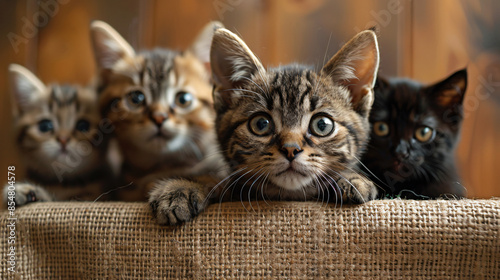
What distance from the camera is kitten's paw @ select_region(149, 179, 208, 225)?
0.96 metres

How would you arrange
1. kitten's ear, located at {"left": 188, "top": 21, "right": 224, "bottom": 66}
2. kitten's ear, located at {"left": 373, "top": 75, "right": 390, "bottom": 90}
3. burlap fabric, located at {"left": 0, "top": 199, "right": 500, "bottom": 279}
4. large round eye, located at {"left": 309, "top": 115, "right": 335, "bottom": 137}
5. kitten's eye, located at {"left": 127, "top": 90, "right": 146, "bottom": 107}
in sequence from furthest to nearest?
kitten's ear, located at {"left": 188, "top": 21, "right": 224, "bottom": 66}
kitten's eye, located at {"left": 127, "top": 90, "right": 146, "bottom": 107}
kitten's ear, located at {"left": 373, "top": 75, "right": 390, "bottom": 90}
large round eye, located at {"left": 309, "top": 115, "right": 335, "bottom": 137}
burlap fabric, located at {"left": 0, "top": 199, "right": 500, "bottom": 279}

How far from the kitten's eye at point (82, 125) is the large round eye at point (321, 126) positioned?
95 centimetres

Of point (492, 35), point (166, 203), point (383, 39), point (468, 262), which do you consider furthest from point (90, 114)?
point (492, 35)

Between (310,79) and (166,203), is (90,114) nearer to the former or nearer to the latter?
(166,203)

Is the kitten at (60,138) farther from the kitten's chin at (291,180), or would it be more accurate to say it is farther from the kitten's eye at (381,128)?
the kitten's eye at (381,128)

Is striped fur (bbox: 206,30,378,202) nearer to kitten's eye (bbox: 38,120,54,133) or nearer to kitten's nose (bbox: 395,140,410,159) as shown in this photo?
kitten's nose (bbox: 395,140,410,159)

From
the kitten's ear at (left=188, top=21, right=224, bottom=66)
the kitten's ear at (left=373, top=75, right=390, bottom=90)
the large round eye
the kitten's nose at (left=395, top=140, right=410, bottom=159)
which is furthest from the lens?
the kitten's ear at (left=188, top=21, right=224, bottom=66)

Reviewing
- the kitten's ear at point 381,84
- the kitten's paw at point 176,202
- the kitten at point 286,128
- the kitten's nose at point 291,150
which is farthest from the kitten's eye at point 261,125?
the kitten's ear at point 381,84

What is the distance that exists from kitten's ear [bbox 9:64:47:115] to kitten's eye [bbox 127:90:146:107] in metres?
0.41

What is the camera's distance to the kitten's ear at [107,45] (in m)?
1.50

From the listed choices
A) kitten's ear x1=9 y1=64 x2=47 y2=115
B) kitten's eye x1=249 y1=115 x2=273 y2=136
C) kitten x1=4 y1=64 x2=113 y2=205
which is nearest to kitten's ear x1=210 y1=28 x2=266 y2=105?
kitten's eye x1=249 y1=115 x2=273 y2=136

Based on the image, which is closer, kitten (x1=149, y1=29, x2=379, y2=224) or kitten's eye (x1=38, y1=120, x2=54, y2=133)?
kitten (x1=149, y1=29, x2=379, y2=224)

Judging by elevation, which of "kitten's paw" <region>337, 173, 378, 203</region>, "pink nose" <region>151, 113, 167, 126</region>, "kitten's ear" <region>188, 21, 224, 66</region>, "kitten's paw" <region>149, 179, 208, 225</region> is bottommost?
"kitten's paw" <region>149, 179, 208, 225</region>

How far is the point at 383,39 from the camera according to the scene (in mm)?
1563
